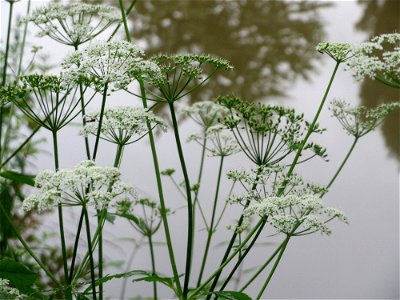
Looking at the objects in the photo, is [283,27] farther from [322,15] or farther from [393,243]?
[393,243]

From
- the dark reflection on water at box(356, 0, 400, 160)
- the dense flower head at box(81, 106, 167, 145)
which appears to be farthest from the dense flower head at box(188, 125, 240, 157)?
the dark reflection on water at box(356, 0, 400, 160)

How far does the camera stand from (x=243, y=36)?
229 inches

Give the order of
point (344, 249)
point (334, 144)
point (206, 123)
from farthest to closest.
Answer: point (334, 144) → point (344, 249) → point (206, 123)

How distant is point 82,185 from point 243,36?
4.27 meters

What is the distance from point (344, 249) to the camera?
480 cm

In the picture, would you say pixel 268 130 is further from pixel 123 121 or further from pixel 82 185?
pixel 82 185

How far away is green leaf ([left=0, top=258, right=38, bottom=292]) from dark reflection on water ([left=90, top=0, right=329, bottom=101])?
3.53 metres

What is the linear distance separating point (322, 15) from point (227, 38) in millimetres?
878

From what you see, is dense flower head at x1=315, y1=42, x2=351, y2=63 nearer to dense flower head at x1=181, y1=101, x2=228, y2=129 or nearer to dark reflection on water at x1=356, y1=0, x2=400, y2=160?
dense flower head at x1=181, y1=101, x2=228, y2=129

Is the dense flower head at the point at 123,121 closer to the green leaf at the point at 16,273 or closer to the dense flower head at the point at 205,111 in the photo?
the green leaf at the point at 16,273

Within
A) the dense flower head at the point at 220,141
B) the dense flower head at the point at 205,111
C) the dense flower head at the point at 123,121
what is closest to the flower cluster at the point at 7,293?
the dense flower head at the point at 123,121

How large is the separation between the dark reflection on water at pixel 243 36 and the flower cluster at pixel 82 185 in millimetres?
3657

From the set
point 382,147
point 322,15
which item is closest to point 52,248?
point 382,147

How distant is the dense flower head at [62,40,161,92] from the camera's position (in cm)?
182
